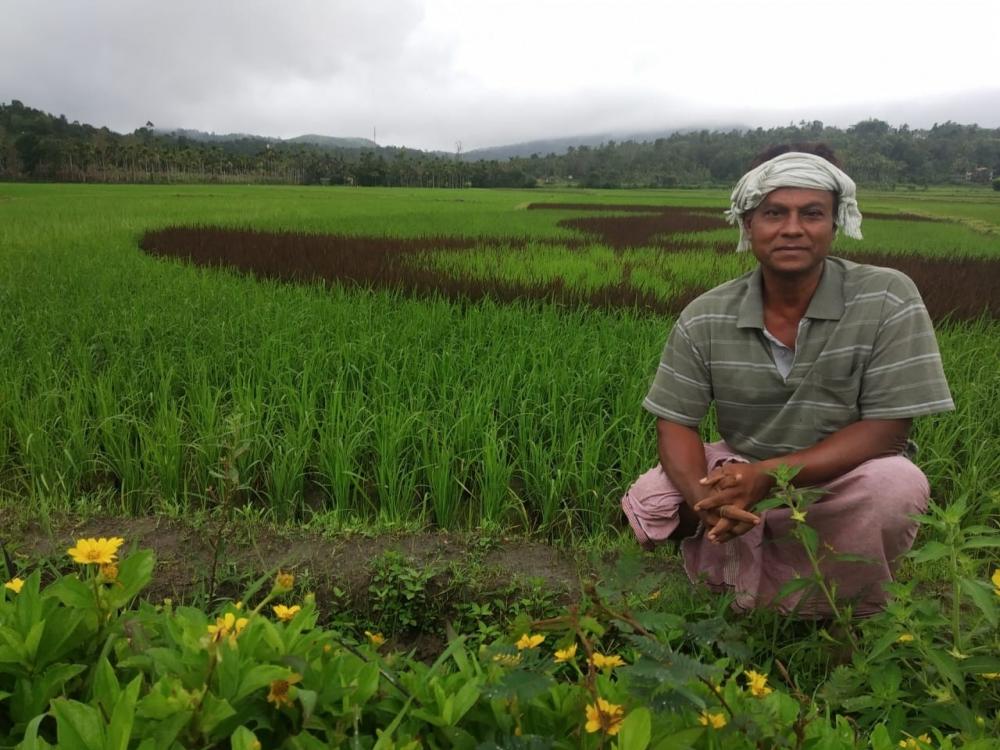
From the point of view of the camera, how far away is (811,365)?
1775 millimetres

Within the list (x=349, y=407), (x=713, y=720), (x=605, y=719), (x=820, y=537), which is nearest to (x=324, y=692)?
(x=605, y=719)

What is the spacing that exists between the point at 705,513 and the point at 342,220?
1187 centimetres

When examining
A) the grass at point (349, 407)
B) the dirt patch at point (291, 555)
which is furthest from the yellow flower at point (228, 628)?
the dirt patch at point (291, 555)

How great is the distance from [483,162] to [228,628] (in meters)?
64.3

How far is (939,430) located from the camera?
2625 mm

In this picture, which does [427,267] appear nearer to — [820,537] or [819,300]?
[819,300]

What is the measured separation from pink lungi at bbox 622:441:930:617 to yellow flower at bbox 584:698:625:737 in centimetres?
100

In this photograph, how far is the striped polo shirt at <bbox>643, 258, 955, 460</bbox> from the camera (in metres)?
1.68

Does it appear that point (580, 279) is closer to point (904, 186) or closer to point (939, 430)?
point (939, 430)

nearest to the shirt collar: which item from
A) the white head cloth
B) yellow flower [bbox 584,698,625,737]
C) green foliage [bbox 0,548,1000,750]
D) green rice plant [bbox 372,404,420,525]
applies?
the white head cloth

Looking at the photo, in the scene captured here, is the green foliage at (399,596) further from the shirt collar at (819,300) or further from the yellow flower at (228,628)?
the shirt collar at (819,300)

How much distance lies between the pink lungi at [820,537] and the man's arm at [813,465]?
0.04 metres

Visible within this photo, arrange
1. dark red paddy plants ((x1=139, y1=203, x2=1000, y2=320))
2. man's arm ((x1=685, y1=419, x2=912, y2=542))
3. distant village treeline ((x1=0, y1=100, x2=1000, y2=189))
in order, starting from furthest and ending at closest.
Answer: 1. distant village treeline ((x1=0, y1=100, x2=1000, y2=189))
2. dark red paddy plants ((x1=139, y1=203, x2=1000, y2=320))
3. man's arm ((x1=685, y1=419, x2=912, y2=542))

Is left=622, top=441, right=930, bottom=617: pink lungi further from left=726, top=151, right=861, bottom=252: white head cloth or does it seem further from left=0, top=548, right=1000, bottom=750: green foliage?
left=0, top=548, right=1000, bottom=750: green foliage
